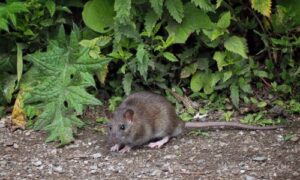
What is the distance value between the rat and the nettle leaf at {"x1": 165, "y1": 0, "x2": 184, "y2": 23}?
2.85 ft

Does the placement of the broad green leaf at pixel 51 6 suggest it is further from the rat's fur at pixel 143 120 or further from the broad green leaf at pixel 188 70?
the broad green leaf at pixel 188 70

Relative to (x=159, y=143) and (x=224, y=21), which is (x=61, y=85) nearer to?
(x=159, y=143)

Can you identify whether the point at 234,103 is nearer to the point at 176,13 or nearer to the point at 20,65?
the point at 176,13

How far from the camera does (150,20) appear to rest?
299 inches

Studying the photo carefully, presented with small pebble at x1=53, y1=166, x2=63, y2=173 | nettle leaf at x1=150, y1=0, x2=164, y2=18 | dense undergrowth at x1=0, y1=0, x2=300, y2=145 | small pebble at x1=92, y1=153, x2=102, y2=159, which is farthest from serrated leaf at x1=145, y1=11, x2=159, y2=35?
small pebble at x1=53, y1=166, x2=63, y2=173

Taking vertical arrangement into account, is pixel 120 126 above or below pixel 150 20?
below

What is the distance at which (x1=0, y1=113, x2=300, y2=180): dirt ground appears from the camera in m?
6.45

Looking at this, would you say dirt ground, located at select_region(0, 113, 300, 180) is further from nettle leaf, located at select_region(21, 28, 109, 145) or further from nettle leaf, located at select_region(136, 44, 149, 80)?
nettle leaf, located at select_region(136, 44, 149, 80)

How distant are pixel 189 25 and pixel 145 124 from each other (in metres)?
1.25

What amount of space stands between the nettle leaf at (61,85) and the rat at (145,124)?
1.43 ft

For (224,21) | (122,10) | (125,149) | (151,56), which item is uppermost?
(122,10)

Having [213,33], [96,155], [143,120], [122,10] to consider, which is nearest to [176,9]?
[213,33]

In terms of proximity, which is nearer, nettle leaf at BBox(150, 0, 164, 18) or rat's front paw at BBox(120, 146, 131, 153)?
rat's front paw at BBox(120, 146, 131, 153)

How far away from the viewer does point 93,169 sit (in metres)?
6.71
